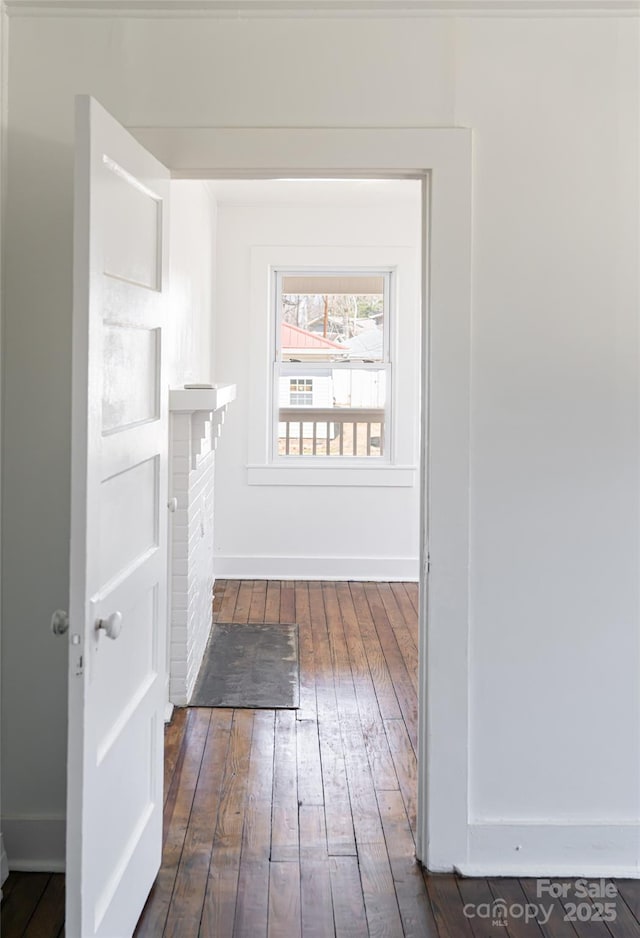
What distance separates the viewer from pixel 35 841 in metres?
2.67

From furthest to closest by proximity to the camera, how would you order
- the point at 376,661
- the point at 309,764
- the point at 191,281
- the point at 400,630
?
1. the point at 400,630
2. the point at 191,281
3. the point at 376,661
4. the point at 309,764

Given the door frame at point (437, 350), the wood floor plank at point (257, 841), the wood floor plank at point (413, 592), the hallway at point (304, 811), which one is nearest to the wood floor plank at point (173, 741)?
the hallway at point (304, 811)

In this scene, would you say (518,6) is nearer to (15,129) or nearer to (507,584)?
(15,129)

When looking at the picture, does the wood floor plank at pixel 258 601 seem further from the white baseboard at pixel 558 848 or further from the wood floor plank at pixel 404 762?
the white baseboard at pixel 558 848

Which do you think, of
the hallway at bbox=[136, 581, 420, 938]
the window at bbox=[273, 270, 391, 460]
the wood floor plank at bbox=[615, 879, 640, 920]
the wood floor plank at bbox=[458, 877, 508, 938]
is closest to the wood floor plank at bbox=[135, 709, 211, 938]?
the hallway at bbox=[136, 581, 420, 938]

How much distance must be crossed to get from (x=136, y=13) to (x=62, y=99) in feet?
1.09

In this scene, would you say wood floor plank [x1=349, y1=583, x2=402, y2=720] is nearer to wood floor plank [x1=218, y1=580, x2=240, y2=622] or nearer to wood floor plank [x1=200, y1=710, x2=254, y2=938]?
wood floor plank [x1=200, y1=710, x2=254, y2=938]

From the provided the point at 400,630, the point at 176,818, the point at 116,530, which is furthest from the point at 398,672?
the point at 116,530

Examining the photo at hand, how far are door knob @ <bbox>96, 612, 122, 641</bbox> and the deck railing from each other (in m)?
4.74

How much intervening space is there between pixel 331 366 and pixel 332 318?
0.37 meters

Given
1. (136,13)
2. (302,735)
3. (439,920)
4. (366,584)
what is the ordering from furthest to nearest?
1. (366,584)
2. (302,735)
3. (136,13)
4. (439,920)

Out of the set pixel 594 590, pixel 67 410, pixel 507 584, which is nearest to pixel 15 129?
pixel 67 410

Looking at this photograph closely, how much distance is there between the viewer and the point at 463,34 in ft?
8.39

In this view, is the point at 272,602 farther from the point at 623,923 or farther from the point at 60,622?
the point at 60,622
